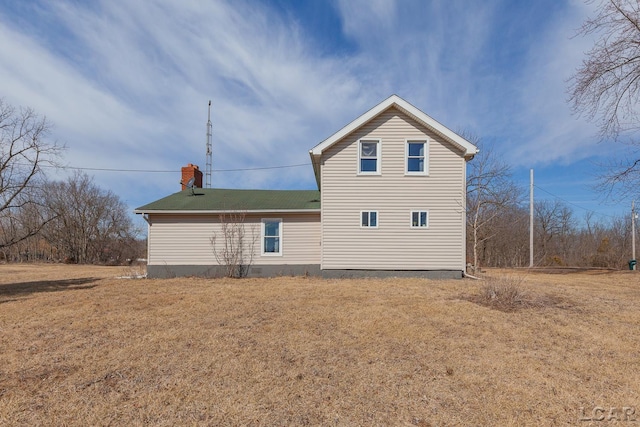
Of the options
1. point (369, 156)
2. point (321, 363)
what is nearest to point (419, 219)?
point (369, 156)

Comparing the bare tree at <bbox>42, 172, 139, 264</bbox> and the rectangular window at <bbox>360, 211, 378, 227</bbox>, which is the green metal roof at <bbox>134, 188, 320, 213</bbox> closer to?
the rectangular window at <bbox>360, 211, 378, 227</bbox>

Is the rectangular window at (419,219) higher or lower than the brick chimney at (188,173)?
lower

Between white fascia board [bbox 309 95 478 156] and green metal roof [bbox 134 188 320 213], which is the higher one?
white fascia board [bbox 309 95 478 156]

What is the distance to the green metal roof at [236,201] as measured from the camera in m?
13.3

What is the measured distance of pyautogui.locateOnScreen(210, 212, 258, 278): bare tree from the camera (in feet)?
43.7

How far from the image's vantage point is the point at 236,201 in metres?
14.4

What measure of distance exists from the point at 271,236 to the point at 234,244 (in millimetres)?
1553

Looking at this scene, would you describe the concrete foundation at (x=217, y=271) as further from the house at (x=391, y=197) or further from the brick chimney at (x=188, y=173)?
the brick chimney at (x=188, y=173)

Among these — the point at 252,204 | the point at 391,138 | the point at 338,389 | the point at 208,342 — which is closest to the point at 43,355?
the point at 208,342

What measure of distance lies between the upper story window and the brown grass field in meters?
6.01

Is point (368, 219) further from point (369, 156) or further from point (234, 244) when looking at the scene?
point (234, 244)

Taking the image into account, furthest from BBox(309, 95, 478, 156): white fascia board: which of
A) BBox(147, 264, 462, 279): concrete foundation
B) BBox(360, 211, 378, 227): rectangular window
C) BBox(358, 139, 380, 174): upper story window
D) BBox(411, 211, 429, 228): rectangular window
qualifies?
BBox(147, 264, 462, 279): concrete foundation

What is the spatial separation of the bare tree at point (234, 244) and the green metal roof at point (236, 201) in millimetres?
506

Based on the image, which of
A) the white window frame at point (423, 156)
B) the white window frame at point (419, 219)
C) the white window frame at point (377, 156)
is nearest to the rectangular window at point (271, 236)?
the white window frame at point (377, 156)
